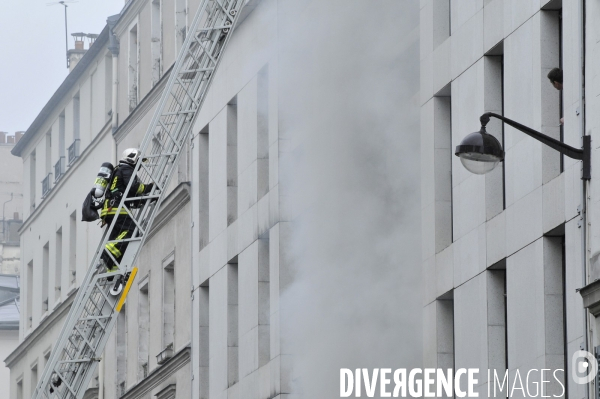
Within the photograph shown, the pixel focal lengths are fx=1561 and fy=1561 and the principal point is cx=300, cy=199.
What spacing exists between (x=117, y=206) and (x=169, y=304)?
51.0 feet

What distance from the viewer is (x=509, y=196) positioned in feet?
68.6

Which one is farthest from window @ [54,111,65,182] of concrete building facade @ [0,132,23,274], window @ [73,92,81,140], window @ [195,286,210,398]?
concrete building facade @ [0,132,23,274]

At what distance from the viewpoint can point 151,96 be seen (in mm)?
38062

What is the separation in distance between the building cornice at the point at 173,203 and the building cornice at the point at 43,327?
8.03 m

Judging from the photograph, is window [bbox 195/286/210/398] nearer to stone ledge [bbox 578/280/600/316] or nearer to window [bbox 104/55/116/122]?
window [bbox 104/55/116/122]

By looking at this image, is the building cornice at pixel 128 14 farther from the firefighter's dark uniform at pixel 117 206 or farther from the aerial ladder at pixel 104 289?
the firefighter's dark uniform at pixel 117 206

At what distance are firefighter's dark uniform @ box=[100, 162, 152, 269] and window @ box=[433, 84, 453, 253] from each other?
469 cm

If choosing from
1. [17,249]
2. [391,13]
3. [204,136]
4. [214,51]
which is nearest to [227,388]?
[204,136]

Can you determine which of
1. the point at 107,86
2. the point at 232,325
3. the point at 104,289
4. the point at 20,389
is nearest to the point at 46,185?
the point at 20,389

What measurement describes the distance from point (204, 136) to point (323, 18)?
21.7ft

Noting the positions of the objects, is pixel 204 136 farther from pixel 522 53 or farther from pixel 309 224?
pixel 522 53

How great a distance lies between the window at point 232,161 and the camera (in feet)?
106

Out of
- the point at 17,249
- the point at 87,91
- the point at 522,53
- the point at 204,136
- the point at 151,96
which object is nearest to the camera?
the point at 522,53

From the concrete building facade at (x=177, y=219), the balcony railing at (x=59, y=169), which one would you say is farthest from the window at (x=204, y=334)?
the balcony railing at (x=59, y=169)
